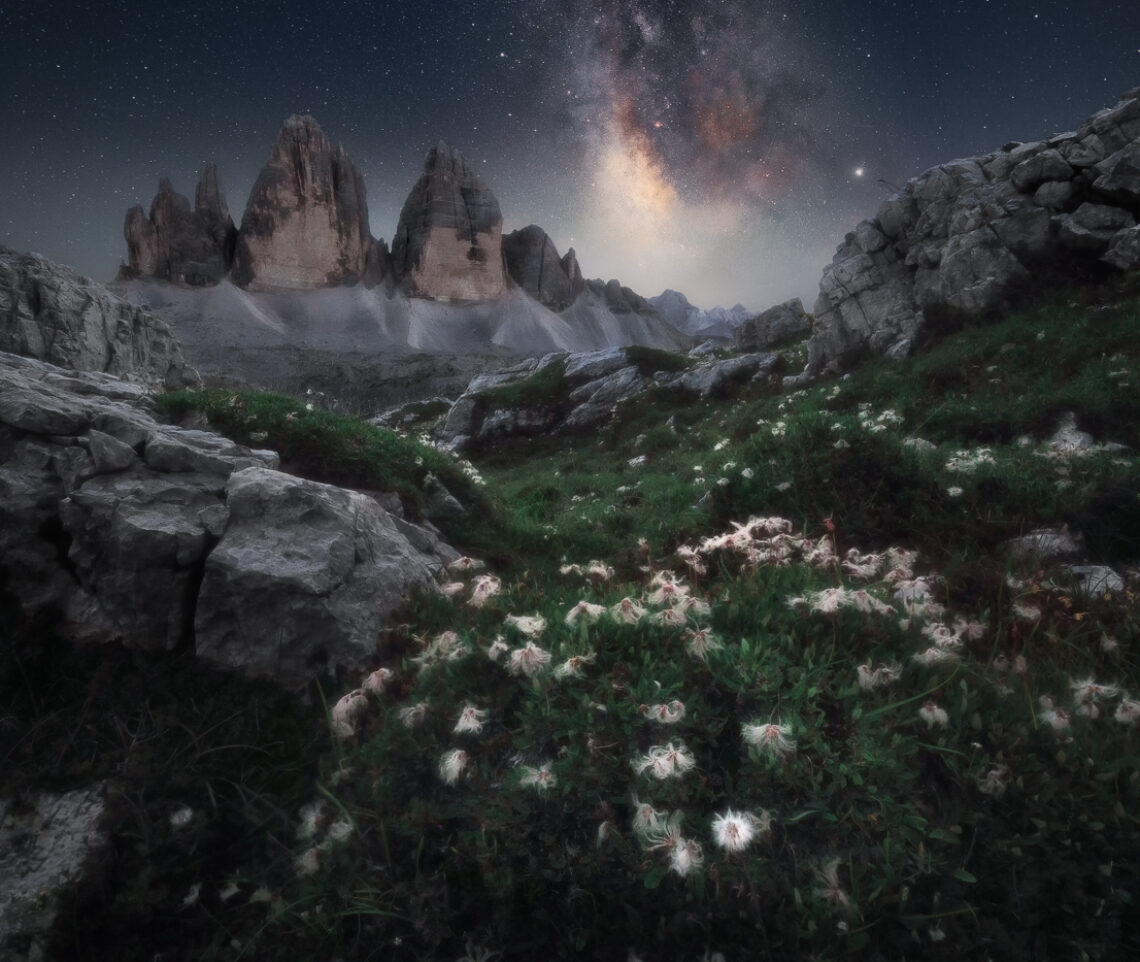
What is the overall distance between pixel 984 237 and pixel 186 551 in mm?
22303

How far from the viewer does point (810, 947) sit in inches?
79.4

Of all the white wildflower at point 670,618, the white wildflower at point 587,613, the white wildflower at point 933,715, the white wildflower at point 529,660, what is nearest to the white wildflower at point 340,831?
the white wildflower at point 529,660

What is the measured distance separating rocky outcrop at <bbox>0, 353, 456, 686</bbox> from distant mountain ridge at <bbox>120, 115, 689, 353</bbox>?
164396mm

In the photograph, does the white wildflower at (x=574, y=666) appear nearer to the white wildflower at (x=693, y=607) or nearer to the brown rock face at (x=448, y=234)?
the white wildflower at (x=693, y=607)

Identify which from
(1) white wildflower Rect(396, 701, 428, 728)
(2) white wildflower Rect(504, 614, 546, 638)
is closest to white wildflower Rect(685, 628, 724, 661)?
(2) white wildflower Rect(504, 614, 546, 638)

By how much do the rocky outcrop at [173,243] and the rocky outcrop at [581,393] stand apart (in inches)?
6609

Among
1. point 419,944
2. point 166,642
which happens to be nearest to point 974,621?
point 419,944

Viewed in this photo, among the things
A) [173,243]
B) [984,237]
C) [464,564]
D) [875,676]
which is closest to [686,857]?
[875,676]

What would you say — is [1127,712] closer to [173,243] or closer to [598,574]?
[598,574]

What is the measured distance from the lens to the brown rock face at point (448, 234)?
6713 inches

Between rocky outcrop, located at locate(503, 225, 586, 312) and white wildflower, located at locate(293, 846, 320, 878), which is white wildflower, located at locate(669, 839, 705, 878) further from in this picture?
rocky outcrop, located at locate(503, 225, 586, 312)

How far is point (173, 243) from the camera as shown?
523ft

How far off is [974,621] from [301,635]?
4.46 meters

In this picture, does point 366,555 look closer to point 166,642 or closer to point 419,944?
point 166,642
